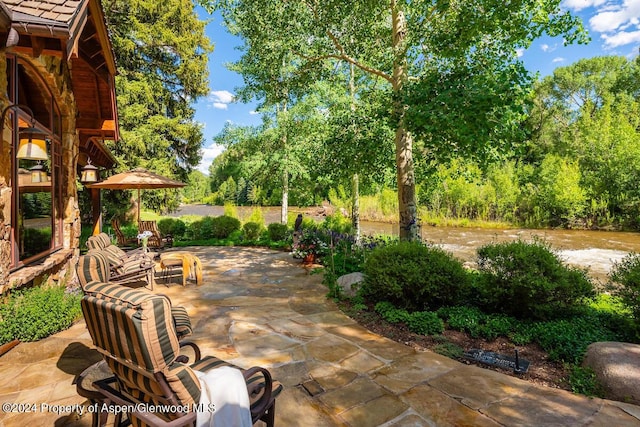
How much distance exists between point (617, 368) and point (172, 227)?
1224 centimetres

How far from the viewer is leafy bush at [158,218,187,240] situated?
38.9 feet

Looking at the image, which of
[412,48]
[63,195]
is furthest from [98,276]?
[412,48]

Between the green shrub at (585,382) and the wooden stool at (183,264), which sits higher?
the wooden stool at (183,264)

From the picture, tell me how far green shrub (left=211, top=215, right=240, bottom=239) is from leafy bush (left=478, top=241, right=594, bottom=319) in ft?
32.0

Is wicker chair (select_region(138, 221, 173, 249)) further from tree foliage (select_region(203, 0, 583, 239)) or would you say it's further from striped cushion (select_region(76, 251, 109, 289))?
striped cushion (select_region(76, 251, 109, 289))

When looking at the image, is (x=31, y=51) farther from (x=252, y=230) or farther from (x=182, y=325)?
(x=252, y=230)

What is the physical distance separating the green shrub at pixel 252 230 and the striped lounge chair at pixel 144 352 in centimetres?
1006

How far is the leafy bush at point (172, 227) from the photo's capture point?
1185cm

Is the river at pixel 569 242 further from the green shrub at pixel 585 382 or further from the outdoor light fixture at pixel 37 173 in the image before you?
the green shrub at pixel 585 382

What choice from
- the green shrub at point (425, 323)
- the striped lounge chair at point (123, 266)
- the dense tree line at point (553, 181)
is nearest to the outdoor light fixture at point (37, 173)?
the striped lounge chair at point (123, 266)

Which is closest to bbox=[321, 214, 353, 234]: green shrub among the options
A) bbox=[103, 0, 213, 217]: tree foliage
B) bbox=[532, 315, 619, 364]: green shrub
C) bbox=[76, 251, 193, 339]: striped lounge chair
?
bbox=[532, 315, 619, 364]: green shrub

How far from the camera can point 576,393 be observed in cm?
260

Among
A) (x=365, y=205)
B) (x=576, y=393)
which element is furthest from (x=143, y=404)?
(x=365, y=205)

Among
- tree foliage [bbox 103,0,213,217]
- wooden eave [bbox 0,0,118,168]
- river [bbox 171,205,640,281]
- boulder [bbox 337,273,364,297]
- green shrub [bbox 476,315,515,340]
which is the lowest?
river [bbox 171,205,640,281]
